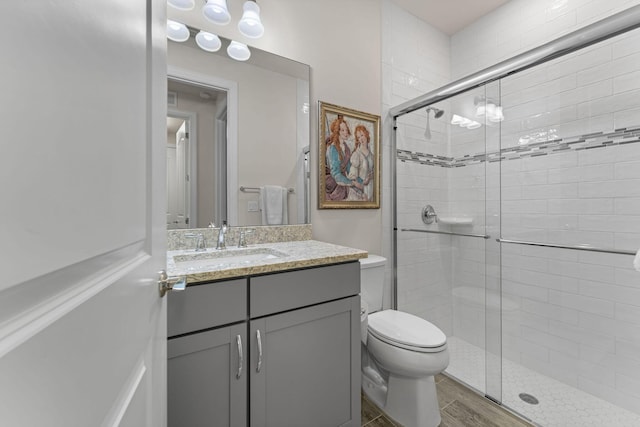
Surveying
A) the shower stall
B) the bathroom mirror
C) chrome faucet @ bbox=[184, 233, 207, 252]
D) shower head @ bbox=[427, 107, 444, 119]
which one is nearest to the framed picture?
the bathroom mirror

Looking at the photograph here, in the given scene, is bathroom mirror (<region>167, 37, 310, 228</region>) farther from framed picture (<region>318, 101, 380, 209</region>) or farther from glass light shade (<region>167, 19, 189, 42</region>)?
framed picture (<region>318, 101, 380, 209</region>)

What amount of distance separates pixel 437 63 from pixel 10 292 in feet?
9.84

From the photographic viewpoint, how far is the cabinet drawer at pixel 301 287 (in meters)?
1.04

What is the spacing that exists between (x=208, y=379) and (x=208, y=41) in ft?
5.14

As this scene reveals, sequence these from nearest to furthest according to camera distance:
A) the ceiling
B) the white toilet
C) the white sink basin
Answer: the white sink basin
the white toilet
the ceiling

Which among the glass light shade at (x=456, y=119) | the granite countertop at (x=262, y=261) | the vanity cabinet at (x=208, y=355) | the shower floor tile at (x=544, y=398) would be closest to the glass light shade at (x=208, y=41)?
the granite countertop at (x=262, y=261)

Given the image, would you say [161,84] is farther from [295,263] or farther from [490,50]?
[490,50]

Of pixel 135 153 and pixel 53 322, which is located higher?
pixel 135 153

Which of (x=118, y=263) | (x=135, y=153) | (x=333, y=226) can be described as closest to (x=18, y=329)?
(x=118, y=263)

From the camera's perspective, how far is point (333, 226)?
1.90m

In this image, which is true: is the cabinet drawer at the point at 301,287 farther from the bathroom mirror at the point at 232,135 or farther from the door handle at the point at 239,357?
the bathroom mirror at the point at 232,135

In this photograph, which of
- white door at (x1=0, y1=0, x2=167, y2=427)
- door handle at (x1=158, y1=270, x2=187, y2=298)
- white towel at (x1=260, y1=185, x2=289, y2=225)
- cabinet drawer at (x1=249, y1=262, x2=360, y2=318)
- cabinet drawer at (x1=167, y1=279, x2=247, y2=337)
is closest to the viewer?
white door at (x1=0, y1=0, x2=167, y2=427)

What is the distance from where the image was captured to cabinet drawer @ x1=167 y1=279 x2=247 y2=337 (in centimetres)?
90

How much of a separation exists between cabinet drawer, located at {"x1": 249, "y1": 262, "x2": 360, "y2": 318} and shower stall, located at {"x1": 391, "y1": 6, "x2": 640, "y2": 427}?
107cm
